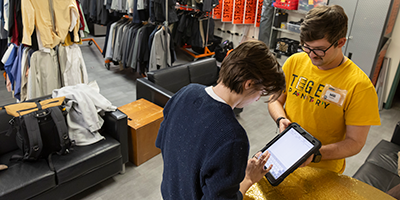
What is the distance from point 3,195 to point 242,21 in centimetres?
576

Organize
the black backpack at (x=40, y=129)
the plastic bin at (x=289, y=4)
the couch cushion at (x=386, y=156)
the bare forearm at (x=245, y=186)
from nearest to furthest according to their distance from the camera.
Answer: the bare forearm at (x=245, y=186) → the black backpack at (x=40, y=129) → the couch cushion at (x=386, y=156) → the plastic bin at (x=289, y=4)

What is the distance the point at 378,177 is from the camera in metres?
2.31

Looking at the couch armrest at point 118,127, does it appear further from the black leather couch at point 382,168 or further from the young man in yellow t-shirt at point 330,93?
the black leather couch at point 382,168

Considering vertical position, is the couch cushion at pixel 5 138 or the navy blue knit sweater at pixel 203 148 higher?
the navy blue knit sweater at pixel 203 148

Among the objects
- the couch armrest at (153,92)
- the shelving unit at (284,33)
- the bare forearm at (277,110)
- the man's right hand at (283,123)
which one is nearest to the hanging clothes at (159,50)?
the couch armrest at (153,92)

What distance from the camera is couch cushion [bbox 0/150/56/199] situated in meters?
1.87

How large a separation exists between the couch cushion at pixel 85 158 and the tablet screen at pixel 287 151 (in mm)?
1663

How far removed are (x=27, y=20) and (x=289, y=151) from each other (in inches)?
116

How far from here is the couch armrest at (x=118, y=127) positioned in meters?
2.49

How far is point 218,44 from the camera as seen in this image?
692cm

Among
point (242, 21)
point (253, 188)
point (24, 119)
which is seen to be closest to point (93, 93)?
point (24, 119)

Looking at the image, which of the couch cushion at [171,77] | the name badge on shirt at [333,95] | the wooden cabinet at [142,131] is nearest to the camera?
the name badge on shirt at [333,95]

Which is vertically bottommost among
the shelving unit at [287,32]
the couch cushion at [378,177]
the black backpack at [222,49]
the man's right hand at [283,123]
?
the couch cushion at [378,177]

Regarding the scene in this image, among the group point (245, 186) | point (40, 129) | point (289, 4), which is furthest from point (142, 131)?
point (289, 4)
